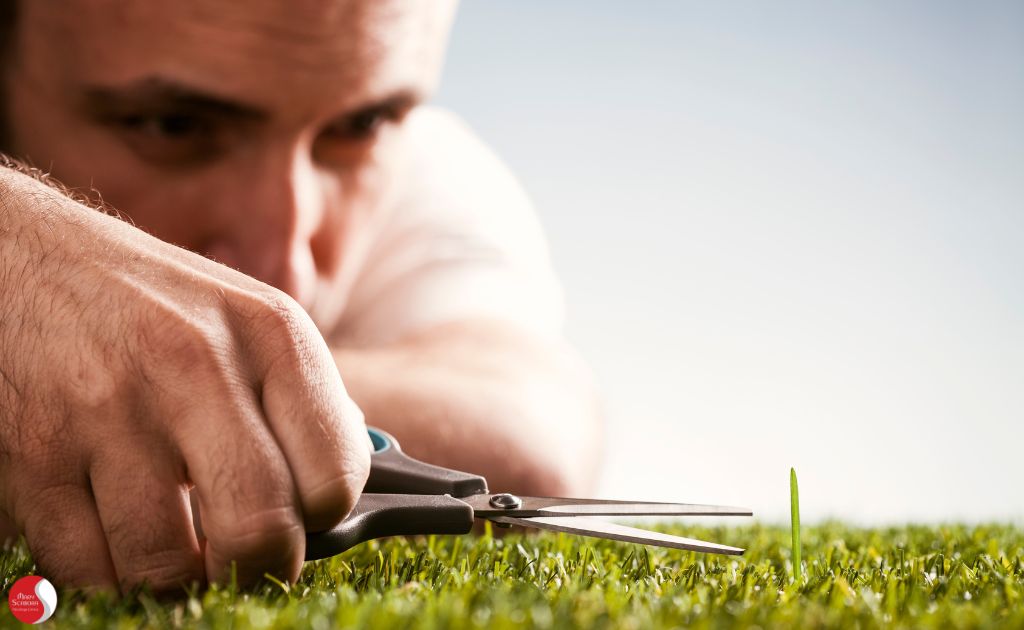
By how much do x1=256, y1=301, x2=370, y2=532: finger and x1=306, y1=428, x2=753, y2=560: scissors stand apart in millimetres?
102

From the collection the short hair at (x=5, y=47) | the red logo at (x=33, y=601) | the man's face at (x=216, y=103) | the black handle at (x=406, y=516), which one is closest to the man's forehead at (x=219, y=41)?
the man's face at (x=216, y=103)

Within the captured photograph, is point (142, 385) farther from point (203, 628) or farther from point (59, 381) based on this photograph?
point (203, 628)

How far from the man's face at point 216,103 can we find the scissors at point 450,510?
4.20 ft

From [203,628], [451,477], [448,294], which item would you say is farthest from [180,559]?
[448,294]

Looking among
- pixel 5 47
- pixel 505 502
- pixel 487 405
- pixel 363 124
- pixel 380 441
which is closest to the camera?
pixel 505 502

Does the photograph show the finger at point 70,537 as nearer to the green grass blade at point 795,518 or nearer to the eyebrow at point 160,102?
the green grass blade at point 795,518

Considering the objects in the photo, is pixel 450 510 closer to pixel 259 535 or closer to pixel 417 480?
pixel 417 480

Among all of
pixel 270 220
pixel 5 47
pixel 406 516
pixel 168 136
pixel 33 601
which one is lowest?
pixel 33 601

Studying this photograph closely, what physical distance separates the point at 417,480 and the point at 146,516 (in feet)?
1.28

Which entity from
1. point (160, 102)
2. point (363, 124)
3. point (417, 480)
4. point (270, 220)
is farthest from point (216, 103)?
point (417, 480)

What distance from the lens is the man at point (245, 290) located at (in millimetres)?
828

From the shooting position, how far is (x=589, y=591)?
3.10ft

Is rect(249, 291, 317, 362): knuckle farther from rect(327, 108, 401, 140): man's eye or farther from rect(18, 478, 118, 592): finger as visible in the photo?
rect(327, 108, 401, 140): man's eye

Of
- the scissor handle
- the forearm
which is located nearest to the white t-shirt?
the forearm
